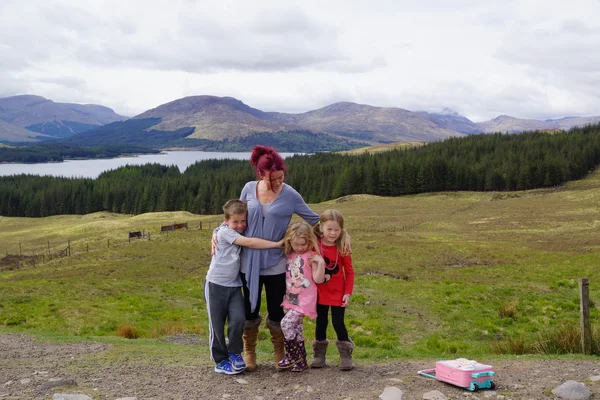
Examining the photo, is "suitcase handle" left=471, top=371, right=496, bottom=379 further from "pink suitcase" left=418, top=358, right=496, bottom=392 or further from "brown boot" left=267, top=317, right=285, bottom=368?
"brown boot" left=267, top=317, right=285, bottom=368

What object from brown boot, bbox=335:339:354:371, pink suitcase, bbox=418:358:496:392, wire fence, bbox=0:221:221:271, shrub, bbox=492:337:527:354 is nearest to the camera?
pink suitcase, bbox=418:358:496:392

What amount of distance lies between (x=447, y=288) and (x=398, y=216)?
47545 mm

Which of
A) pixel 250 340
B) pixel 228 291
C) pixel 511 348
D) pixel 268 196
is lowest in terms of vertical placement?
pixel 511 348

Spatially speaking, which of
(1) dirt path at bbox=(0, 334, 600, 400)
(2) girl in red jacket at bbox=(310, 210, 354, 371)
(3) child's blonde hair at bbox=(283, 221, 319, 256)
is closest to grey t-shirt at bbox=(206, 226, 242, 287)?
(3) child's blonde hair at bbox=(283, 221, 319, 256)

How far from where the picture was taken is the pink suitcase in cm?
721

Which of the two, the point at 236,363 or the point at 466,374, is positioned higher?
the point at 466,374

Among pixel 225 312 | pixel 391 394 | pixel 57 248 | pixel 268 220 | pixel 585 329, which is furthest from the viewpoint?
pixel 57 248

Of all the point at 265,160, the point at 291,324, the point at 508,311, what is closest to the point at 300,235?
the point at 265,160

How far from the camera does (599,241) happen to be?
41.2m

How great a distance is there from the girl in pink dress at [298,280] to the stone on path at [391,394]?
1.61m

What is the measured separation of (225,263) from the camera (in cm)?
800

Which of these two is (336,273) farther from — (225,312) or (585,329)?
(585,329)

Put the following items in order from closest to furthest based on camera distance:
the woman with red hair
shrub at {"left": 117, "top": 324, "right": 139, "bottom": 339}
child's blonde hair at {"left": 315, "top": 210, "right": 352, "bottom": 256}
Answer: the woman with red hair, child's blonde hair at {"left": 315, "top": 210, "right": 352, "bottom": 256}, shrub at {"left": 117, "top": 324, "right": 139, "bottom": 339}

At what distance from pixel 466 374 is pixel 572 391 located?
5.01 feet
